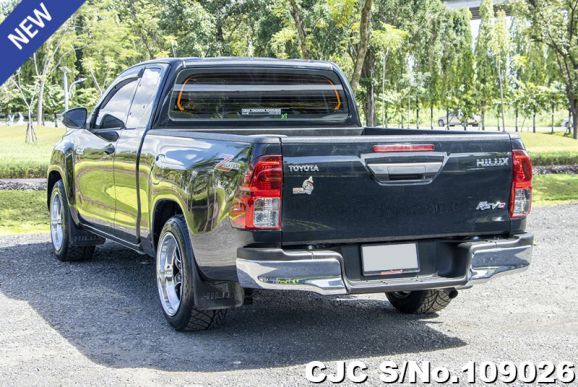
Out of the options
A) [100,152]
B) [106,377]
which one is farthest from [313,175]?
[100,152]

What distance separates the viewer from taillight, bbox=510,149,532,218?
17.8ft

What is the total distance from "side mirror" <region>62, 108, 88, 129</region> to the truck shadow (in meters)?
1.42

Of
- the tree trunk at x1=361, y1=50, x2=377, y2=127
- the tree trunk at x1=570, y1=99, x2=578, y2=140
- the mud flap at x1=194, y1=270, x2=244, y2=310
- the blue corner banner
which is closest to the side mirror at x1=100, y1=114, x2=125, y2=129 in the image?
the mud flap at x1=194, y1=270, x2=244, y2=310

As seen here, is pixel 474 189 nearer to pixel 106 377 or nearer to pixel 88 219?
pixel 106 377

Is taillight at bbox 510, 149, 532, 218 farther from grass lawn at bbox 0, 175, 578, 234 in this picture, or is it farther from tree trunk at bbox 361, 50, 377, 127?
tree trunk at bbox 361, 50, 377, 127

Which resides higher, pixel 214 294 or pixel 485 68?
pixel 214 294

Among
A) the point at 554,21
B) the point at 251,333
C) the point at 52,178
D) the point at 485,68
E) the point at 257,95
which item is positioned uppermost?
the point at 554,21

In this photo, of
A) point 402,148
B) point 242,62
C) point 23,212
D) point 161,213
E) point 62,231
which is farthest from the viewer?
point 23,212

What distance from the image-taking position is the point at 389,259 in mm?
5227

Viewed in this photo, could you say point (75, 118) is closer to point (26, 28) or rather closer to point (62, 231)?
point (62, 231)

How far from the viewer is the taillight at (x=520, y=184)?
543 centimetres

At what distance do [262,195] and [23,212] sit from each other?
32.3 feet

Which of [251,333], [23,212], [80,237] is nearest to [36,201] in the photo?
[23,212]

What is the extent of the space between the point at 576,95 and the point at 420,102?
19.8m
